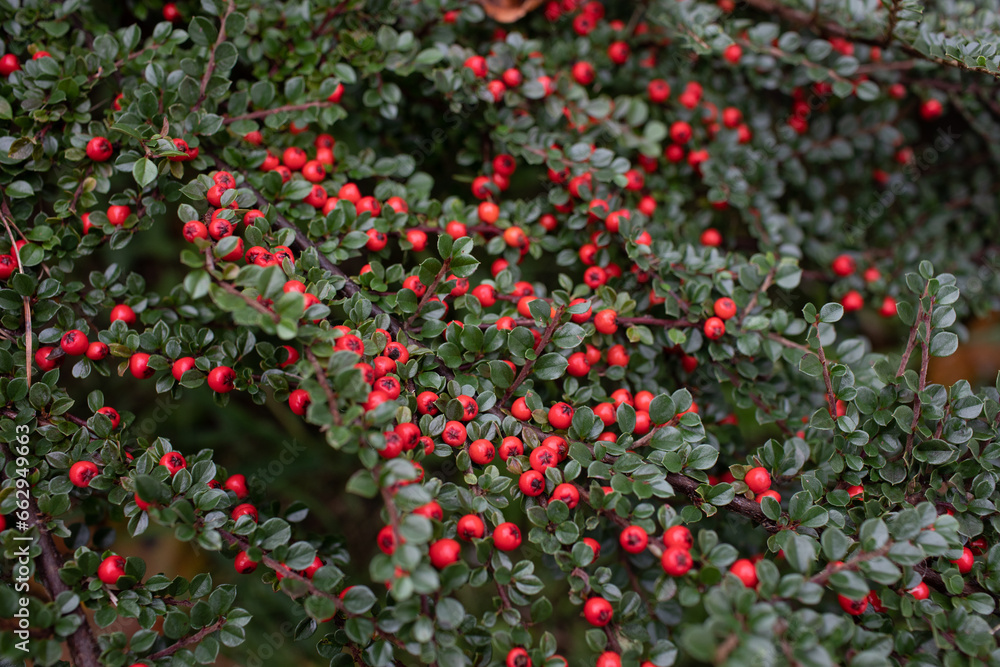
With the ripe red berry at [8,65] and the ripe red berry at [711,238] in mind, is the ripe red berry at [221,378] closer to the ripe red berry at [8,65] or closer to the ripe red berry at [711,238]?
the ripe red berry at [8,65]

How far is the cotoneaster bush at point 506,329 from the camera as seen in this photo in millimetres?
1305

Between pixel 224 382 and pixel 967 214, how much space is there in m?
2.82

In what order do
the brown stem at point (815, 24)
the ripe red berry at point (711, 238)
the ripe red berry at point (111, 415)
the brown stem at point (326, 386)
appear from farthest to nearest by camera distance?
the ripe red berry at point (711, 238) < the brown stem at point (815, 24) < the ripe red berry at point (111, 415) < the brown stem at point (326, 386)

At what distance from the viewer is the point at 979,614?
142 centimetres

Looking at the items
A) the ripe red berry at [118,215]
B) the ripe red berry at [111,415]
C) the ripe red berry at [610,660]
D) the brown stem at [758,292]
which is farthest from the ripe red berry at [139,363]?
the brown stem at [758,292]

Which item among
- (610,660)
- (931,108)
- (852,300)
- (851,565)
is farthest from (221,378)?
(931,108)

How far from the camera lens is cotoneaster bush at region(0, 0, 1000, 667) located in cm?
130

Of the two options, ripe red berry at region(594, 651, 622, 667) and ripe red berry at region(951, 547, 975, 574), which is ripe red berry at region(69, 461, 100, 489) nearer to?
ripe red berry at region(594, 651, 622, 667)

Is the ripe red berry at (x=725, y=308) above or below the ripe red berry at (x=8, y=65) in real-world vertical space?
below

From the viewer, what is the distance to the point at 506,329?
1648mm

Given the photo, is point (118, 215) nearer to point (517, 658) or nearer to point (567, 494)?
point (567, 494)

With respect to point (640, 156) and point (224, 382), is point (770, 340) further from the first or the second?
point (224, 382)

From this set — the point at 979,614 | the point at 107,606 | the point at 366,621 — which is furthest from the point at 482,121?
the point at 979,614

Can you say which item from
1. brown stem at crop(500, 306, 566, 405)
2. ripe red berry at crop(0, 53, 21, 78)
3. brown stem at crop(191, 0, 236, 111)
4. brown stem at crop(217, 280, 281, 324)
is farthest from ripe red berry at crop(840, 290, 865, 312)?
ripe red berry at crop(0, 53, 21, 78)
